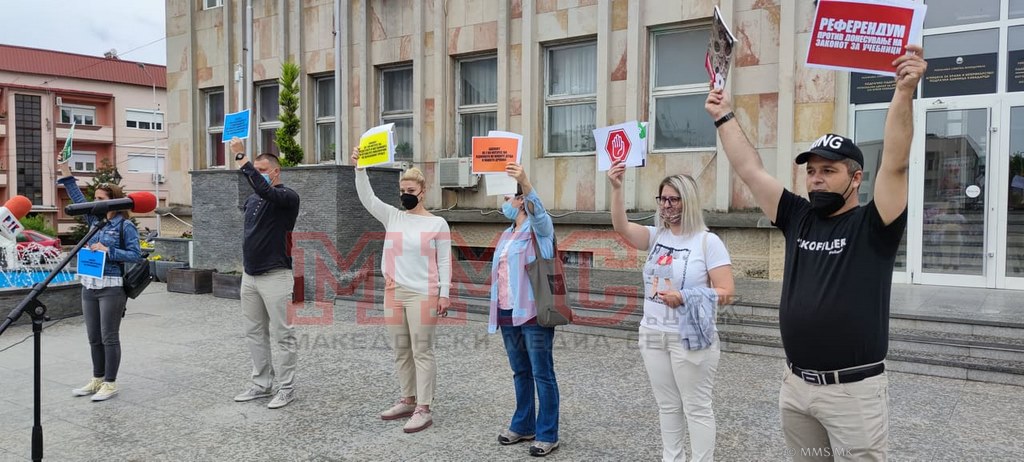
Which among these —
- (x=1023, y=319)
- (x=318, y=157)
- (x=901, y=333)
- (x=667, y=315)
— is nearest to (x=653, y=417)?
(x=667, y=315)

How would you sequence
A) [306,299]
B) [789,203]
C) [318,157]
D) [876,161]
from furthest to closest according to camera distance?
[318,157] < [306,299] < [876,161] < [789,203]

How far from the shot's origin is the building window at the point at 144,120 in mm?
57438

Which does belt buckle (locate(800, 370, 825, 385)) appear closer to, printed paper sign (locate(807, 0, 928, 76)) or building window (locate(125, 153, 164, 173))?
printed paper sign (locate(807, 0, 928, 76))

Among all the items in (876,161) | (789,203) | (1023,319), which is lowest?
(1023,319)

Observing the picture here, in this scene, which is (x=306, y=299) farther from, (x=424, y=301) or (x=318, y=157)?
(x=424, y=301)

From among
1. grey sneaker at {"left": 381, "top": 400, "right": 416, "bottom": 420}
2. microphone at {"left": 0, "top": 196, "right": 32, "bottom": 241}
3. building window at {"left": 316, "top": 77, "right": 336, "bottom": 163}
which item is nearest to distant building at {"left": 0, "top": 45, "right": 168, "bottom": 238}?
building window at {"left": 316, "top": 77, "right": 336, "bottom": 163}

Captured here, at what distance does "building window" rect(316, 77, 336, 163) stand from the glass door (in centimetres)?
1127

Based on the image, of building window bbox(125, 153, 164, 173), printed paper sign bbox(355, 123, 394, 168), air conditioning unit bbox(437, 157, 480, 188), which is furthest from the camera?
building window bbox(125, 153, 164, 173)

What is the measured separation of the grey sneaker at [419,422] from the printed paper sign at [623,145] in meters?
2.21

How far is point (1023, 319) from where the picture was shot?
6.75 meters

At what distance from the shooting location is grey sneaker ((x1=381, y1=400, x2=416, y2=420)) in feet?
17.2

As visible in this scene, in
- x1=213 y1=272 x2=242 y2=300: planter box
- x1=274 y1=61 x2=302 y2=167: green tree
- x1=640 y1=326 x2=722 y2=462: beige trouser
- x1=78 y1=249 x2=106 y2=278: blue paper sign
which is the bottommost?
x1=213 y1=272 x2=242 y2=300: planter box

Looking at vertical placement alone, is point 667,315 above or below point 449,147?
below

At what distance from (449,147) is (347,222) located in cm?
304
